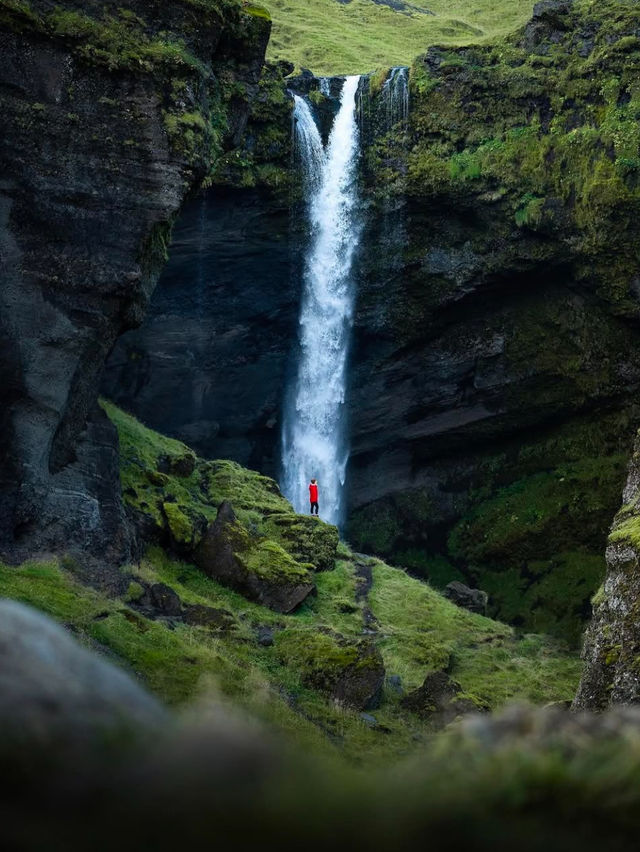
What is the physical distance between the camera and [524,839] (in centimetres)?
317

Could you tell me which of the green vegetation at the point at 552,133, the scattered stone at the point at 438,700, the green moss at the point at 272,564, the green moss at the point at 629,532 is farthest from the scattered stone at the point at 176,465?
the green vegetation at the point at 552,133

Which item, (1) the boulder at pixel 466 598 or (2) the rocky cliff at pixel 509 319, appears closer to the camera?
(1) the boulder at pixel 466 598

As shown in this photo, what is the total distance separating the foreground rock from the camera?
3.32 meters

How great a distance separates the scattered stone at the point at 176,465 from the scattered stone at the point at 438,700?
1288cm

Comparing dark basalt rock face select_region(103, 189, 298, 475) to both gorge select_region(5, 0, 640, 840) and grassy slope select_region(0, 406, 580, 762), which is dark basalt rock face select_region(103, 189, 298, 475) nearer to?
gorge select_region(5, 0, 640, 840)

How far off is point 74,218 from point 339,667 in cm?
1250

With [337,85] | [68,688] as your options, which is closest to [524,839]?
[68,688]

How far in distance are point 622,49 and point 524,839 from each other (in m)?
41.9

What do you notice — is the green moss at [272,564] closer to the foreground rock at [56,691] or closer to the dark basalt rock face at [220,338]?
the dark basalt rock face at [220,338]

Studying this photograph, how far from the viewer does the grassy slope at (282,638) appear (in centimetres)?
1536

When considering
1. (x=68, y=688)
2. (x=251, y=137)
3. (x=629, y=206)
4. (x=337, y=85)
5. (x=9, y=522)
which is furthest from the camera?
(x=337, y=85)

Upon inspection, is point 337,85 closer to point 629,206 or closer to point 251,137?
point 251,137

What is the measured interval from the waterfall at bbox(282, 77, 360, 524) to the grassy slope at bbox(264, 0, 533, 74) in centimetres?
2113

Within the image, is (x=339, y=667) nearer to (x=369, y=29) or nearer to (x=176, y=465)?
(x=176, y=465)
